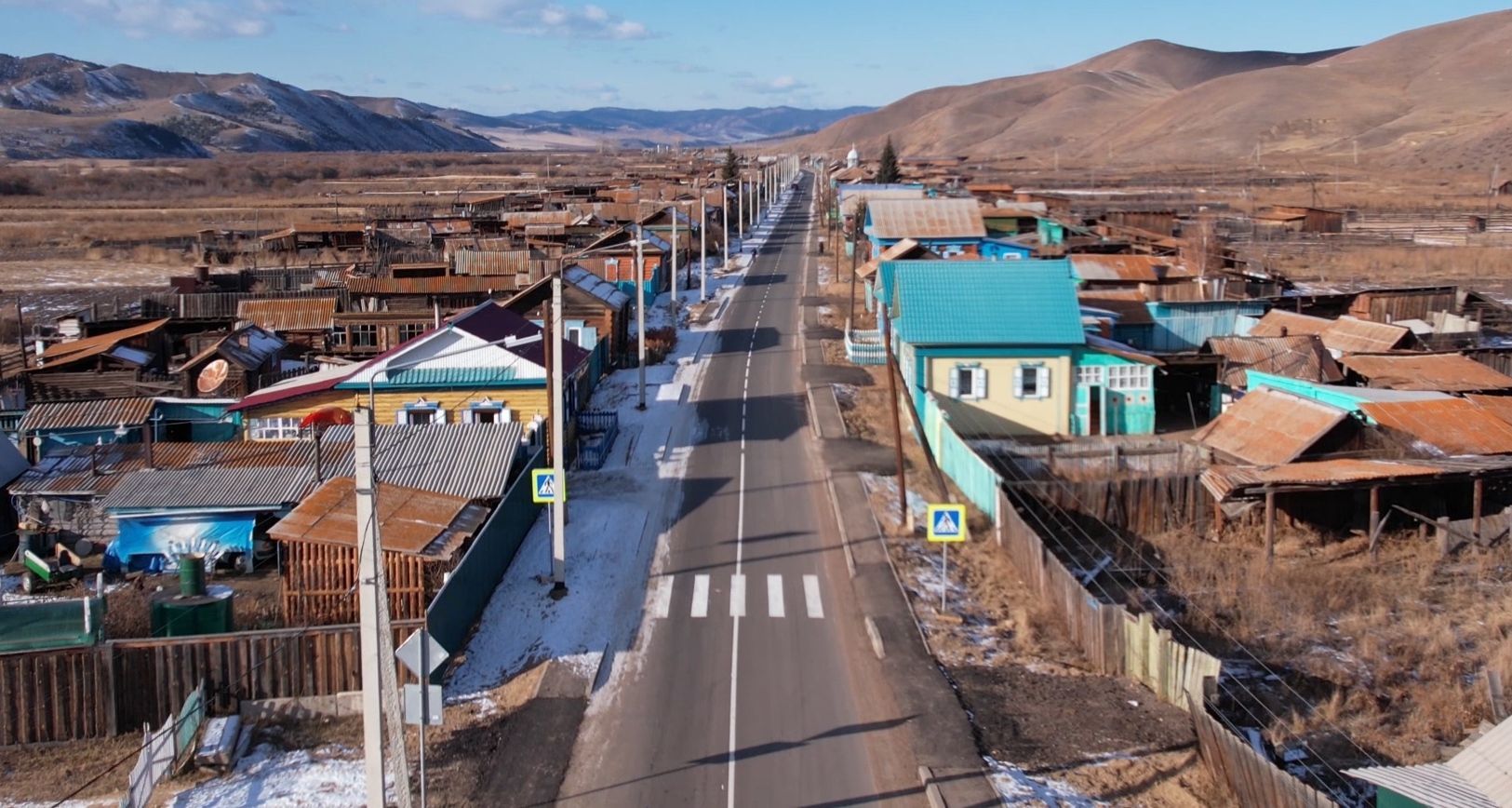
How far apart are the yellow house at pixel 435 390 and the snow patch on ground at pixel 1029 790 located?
49.6 feet

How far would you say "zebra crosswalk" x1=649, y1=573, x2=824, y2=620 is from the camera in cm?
1803

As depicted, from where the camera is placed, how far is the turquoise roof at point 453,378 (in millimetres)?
25938

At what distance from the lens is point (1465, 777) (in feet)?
33.8

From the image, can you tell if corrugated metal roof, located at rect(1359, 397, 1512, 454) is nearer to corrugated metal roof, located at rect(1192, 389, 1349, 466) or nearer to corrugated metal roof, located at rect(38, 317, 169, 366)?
corrugated metal roof, located at rect(1192, 389, 1349, 466)

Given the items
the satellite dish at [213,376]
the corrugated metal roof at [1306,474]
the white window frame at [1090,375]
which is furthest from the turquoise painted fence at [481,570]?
the white window frame at [1090,375]

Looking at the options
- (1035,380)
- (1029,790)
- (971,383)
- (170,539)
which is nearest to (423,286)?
(971,383)

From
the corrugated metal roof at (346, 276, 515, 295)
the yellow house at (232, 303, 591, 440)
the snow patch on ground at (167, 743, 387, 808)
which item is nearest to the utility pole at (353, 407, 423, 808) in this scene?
the snow patch on ground at (167, 743, 387, 808)

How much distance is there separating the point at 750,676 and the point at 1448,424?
16.1 m

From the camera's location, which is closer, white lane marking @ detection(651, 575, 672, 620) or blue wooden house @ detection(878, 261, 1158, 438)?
white lane marking @ detection(651, 575, 672, 620)

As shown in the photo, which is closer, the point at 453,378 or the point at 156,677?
the point at 156,677

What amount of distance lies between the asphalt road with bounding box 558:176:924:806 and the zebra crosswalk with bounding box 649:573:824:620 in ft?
0.11

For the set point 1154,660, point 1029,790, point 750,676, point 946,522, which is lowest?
point 1029,790

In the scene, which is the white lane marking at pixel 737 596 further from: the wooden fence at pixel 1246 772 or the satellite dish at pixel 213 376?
the satellite dish at pixel 213 376

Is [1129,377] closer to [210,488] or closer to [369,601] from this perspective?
[210,488]
